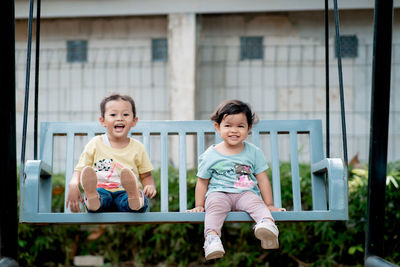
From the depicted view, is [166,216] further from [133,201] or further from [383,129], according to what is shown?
[383,129]

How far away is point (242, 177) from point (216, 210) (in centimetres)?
25

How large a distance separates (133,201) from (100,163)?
1.30 feet

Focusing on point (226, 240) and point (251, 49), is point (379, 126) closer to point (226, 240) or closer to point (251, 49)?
point (226, 240)

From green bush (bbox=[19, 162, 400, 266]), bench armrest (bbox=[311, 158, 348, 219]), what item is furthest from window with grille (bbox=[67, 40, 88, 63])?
bench armrest (bbox=[311, 158, 348, 219])

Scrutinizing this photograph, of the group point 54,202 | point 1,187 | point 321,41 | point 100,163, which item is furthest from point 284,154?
point 1,187

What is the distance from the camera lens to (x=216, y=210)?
2266 mm

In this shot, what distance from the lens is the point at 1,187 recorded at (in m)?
2.04

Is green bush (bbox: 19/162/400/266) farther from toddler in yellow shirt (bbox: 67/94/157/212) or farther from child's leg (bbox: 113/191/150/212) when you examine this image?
child's leg (bbox: 113/191/150/212)

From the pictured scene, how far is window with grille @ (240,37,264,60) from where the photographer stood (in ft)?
19.1

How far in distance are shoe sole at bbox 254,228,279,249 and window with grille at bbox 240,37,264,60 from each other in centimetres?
387

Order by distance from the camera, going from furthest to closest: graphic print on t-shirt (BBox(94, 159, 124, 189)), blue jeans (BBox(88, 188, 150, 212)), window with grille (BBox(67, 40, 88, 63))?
window with grille (BBox(67, 40, 88, 63))
graphic print on t-shirt (BBox(94, 159, 124, 189))
blue jeans (BBox(88, 188, 150, 212))

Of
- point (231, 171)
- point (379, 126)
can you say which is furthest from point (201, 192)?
point (379, 126)

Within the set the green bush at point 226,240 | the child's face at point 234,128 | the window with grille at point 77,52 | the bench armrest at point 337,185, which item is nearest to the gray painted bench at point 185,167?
the bench armrest at point 337,185

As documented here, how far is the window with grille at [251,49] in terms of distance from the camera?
19.1ft
